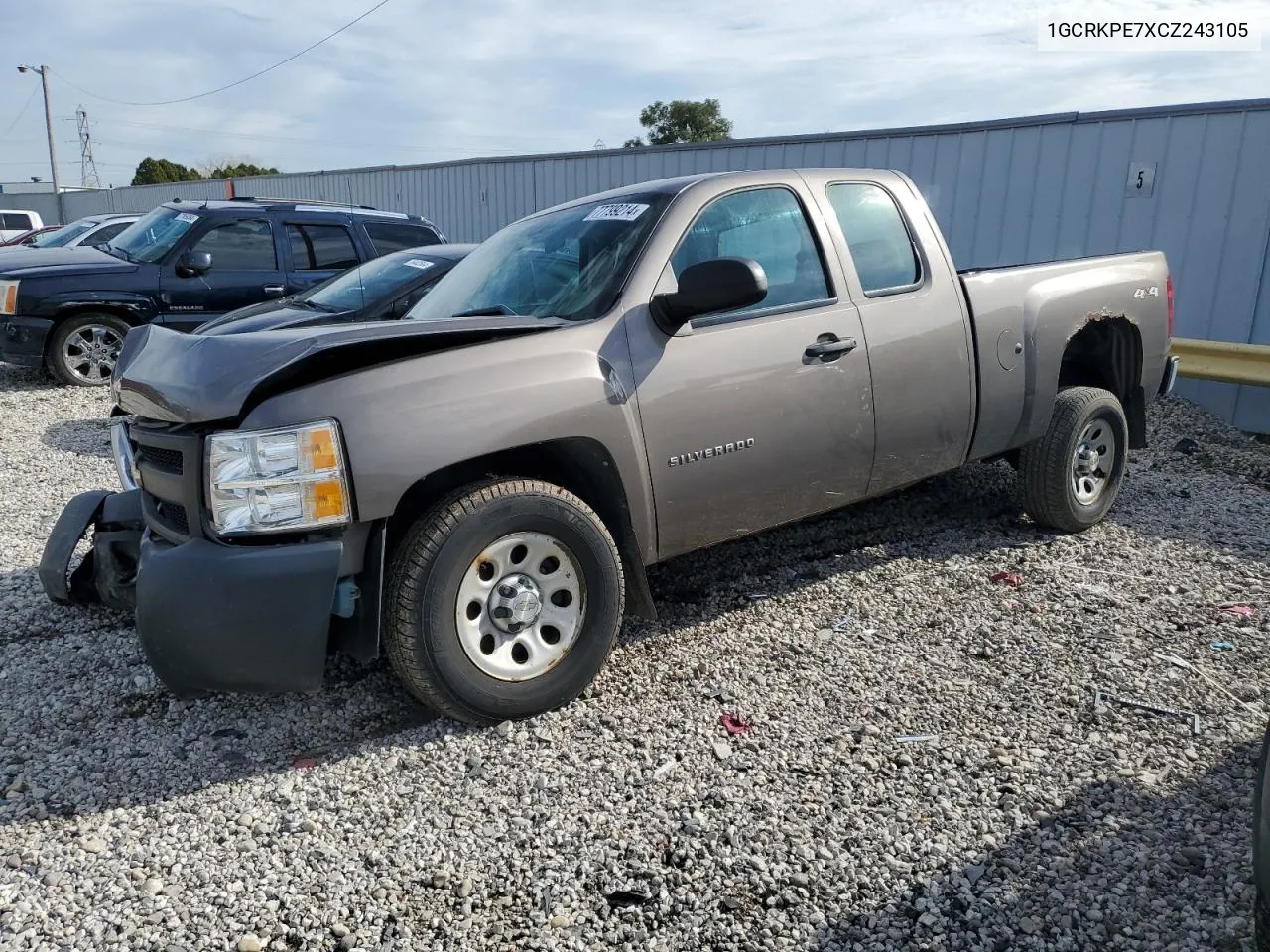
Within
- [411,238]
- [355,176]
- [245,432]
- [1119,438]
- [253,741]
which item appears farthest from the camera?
[355,176]

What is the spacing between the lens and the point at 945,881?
2479mm

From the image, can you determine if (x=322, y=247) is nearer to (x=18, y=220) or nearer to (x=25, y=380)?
(x=25, y=380)

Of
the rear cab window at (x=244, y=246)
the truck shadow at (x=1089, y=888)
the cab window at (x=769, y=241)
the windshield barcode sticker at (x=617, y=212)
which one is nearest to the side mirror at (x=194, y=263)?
the rear cab window at (x=244, y=246)

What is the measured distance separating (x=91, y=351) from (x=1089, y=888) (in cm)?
980

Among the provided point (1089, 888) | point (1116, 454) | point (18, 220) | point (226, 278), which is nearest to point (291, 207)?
point (226, 278)

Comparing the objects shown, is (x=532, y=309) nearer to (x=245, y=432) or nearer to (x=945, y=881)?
(x=245, y=432)

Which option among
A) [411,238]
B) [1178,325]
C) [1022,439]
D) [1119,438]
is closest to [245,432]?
[1022,439]

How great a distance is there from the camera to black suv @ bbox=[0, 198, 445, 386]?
8.97 m

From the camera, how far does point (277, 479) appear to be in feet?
9.19

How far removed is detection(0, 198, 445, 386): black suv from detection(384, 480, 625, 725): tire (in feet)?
24.1

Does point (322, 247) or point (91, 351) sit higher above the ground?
point (322, 247)

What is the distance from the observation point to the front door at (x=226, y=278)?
369 inches

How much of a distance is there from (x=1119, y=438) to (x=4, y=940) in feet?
17.9

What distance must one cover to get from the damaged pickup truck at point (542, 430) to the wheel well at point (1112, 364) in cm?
89
